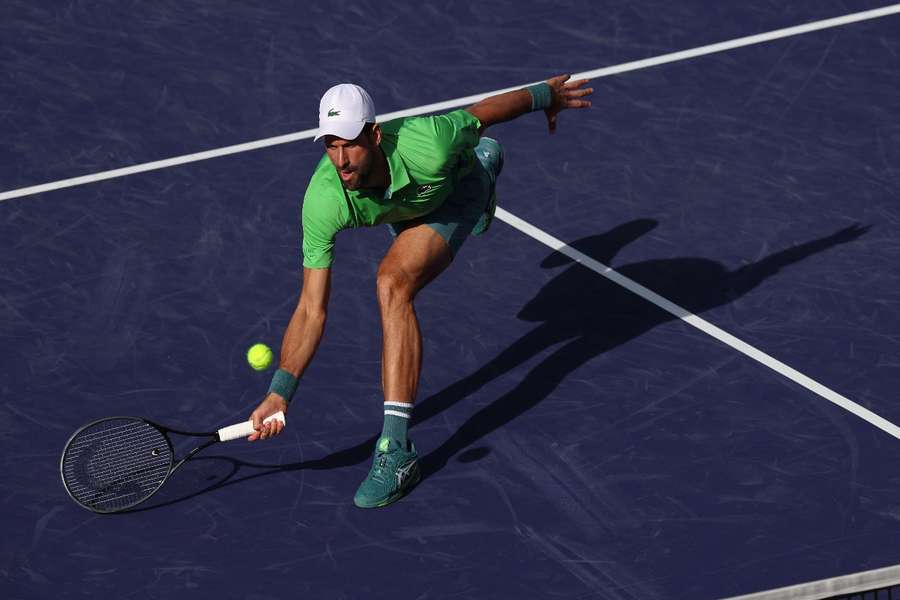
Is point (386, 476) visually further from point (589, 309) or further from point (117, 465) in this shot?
point (589, 309)

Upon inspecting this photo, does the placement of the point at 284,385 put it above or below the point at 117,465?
above

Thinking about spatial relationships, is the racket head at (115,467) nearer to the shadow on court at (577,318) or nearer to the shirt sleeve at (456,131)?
the shadow on court at (577,318)

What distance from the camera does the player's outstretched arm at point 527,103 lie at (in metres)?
11.5

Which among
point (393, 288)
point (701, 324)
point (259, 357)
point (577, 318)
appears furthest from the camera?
point (577, 318)

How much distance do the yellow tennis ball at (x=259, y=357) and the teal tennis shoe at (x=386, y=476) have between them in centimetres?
81

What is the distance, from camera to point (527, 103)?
11.6m

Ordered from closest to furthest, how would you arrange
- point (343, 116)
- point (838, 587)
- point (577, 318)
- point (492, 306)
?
point (838, 587), point (343, 116), point (577, 318), point (492, 306)

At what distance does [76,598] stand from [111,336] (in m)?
2.49

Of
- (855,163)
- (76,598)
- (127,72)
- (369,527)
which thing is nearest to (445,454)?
(369,527)

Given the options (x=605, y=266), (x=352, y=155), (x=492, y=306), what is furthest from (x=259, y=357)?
(x=605, y=266)

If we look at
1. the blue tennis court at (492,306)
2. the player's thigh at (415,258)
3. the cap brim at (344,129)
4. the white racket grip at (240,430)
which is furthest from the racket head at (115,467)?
the cap brim at (344,129)

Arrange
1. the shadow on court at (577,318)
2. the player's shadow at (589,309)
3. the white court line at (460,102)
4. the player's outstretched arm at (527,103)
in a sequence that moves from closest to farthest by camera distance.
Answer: the player's outstretched arm at (527,103)
the shadow on court at (577,318)
the player's shadow at (589,309)
the white court line at (460,102)

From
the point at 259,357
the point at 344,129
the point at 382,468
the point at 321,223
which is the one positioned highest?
the point at 344,129

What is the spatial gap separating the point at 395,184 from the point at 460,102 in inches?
164
